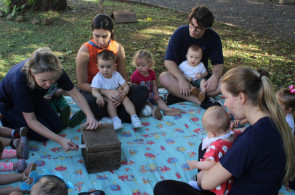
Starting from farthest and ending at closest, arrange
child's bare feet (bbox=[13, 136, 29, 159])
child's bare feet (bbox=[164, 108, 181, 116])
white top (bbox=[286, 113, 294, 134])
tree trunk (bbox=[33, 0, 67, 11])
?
tree trunk (bbox=[33, 0, 67, 11]), child's bare feet (bbox=[164, 108, 181, 116]), white top (bbox=[286, 113, 294, 134]), child's bare feet (bbox=[13, 136, 29, 159])

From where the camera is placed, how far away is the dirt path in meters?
8.42

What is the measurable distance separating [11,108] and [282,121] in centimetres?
266

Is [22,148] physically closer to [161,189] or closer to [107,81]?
[107,81]

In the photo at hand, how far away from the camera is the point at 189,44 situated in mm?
4195

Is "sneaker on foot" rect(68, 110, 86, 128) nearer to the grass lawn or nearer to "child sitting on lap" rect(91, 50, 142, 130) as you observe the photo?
"child sitting on lap" rect(91, 50, 142, 130)

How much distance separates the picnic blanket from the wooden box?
74 mm

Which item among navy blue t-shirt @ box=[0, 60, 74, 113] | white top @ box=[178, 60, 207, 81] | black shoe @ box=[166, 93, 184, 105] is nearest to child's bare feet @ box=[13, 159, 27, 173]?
navy blue t-shirt @ box=[0, 60, 74, 113]

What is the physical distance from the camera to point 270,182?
187 cm

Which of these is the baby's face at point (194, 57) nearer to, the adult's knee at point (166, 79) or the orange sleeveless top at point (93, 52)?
the adult's knee at point (166, 79)

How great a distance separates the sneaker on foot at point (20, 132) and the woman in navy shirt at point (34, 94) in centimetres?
11

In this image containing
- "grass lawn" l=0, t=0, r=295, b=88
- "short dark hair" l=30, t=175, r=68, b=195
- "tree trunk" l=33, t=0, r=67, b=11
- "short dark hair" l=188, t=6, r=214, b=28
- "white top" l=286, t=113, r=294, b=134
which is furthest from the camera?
"tree trunk" l=33, t=0, r=67, b=11

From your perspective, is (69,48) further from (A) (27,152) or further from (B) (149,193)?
(B) (149,193)

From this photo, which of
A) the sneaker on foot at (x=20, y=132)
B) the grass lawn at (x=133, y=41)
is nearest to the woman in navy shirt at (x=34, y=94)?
the sneaker on foot at (x=20, y=132)

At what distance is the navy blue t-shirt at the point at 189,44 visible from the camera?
4.17m
